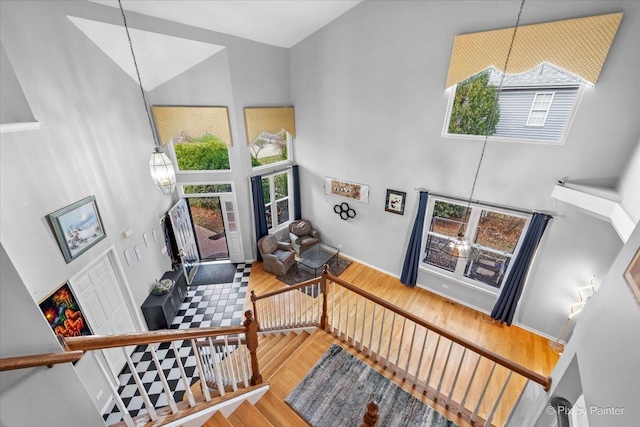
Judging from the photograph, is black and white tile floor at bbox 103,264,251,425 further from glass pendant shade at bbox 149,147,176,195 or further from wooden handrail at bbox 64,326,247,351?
glass pendant shade at bbox 149,147,176,195

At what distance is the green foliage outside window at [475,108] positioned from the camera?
13.4ft

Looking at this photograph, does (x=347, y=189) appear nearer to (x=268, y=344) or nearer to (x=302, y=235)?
(x=302, y=235)

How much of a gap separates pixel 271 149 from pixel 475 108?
13.8ft

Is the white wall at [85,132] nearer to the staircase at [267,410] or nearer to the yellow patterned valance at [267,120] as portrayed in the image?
the yellow patterned valance at [267,120]

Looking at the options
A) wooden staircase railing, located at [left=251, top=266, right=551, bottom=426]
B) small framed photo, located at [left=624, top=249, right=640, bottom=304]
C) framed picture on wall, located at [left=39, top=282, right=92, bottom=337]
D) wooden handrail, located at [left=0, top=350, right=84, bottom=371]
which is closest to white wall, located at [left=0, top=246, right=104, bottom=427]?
wooden handrail, located at [left=0, top=350, right=84, bottom=371]

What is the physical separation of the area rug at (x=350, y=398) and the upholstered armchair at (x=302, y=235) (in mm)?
3834

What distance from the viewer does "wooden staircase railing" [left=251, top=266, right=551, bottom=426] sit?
87.0 inches

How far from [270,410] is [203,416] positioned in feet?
2.19

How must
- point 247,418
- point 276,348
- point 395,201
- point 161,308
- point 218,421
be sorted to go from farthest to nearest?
point 395,201, point 161,308, point 276,348, point 247,418, point 218,421

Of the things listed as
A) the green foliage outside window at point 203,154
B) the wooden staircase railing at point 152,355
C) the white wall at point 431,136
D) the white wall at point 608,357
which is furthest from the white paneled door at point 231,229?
the white wall at point 608,357

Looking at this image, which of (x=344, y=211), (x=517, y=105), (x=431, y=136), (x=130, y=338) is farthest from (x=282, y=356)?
(x=517, y=105)

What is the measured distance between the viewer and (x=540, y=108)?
12.4 ft

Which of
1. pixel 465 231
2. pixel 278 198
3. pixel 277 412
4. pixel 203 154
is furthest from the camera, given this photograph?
pixel 278 198

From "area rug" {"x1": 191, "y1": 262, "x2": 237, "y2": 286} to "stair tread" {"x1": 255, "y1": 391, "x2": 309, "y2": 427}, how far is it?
146 inches
